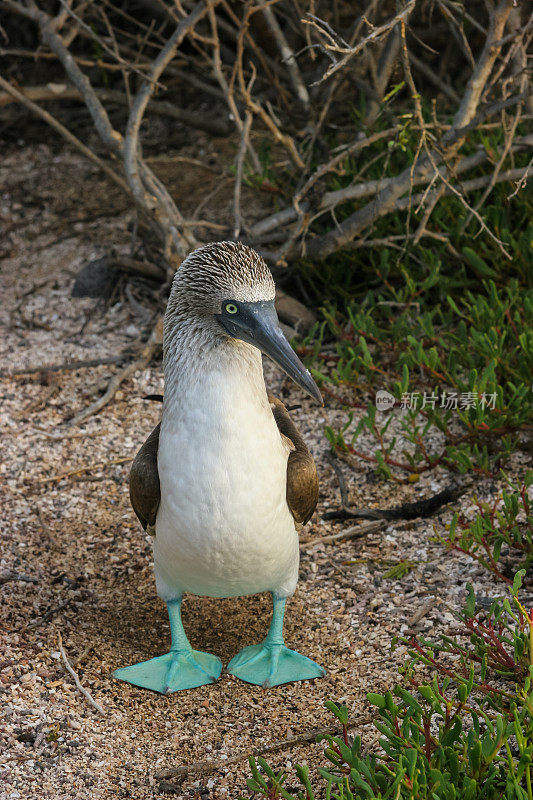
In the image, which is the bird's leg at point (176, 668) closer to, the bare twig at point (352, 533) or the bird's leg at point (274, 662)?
the bird's leg at point (274, 662)

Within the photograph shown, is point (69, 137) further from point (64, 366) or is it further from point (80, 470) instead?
point (80, 470)

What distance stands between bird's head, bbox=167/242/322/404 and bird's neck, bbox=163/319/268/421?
0.05 metres

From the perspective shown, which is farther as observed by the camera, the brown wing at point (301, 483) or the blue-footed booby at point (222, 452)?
the brown wing at point (301, 483)

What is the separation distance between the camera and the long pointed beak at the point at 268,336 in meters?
2.66

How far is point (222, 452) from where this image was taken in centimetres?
268

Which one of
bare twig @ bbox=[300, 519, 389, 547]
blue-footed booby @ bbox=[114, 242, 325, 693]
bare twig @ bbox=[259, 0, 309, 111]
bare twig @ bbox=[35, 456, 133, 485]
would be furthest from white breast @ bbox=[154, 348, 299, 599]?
bare twig @ bbox=[259, 0, 309, 111]

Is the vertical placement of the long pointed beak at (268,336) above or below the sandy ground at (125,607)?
above

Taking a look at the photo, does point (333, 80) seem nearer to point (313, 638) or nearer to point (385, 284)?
point (385, 284)

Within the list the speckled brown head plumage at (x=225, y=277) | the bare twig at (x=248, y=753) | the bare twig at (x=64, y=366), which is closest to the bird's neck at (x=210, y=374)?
the speckled brown head plumage at (x=225, y=277)

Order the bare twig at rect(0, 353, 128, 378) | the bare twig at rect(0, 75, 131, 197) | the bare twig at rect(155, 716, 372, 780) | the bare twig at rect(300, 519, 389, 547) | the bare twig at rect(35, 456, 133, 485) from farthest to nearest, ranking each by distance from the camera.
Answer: the bare twig at rect(0, 75, 131, 197) < the bare twig at rect(0, 353, 128, 378) < the bare twig at rect(35, 456, 133, 485) < the bare twig at rect(300, 519, 389, 547) < the bare twig at rect(155, 716, 372, 780)

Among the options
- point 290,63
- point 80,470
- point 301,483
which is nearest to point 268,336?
point 301,483

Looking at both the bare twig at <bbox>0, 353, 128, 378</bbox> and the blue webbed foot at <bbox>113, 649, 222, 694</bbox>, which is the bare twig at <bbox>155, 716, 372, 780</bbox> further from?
the bare twig at <bbox>0, 353, 128, 378</bbox>

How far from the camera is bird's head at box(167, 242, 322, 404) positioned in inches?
105

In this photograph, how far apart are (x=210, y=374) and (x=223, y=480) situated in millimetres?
327
